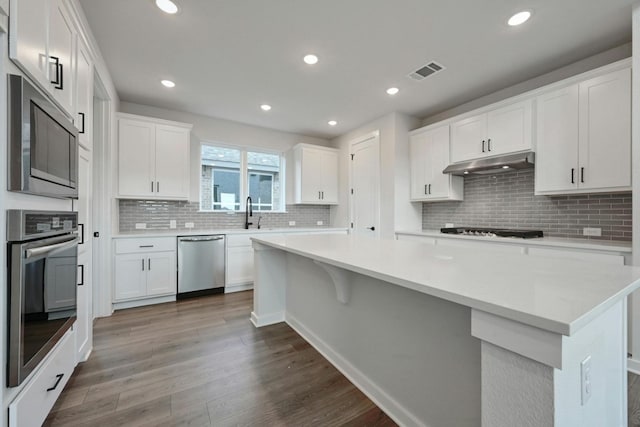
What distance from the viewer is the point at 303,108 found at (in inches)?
157

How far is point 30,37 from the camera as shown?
1.18 m

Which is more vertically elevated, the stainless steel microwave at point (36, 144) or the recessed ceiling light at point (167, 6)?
the recessed ceiling light at point (167, 6)

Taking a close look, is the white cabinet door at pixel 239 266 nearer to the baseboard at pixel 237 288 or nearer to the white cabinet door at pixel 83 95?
the baseboard at pixel 237 288

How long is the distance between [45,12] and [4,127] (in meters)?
0.77

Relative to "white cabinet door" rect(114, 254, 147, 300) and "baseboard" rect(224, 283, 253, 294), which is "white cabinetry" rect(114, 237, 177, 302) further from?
"baseboard" rect(224, 283, 253, 294)

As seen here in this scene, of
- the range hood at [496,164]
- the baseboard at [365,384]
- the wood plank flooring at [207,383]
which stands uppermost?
the range hood at [496,164]

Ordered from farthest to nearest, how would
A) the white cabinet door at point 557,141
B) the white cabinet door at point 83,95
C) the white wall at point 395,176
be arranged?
the white wall at point 395,176 < the white cabinet door at point 557,141 < the white cabinet door at point 83,95

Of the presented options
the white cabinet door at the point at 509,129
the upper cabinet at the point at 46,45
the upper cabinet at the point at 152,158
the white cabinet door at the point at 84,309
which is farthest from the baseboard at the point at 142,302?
the white cabinet door at the point at 509,129

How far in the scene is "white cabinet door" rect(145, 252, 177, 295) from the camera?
3.38 metres

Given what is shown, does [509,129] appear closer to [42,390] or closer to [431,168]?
[431,168]

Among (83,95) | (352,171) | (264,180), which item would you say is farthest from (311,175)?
(83,95)

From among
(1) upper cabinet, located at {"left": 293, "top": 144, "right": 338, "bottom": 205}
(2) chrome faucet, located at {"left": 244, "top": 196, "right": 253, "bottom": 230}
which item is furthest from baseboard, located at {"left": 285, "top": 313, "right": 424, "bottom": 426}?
(1) upper cabinet, located at {"left": 293, "top": 144, "right": 338, "bottom": 205}

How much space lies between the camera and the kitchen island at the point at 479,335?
25.5 inches

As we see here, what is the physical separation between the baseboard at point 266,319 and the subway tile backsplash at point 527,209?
2.82 metres
